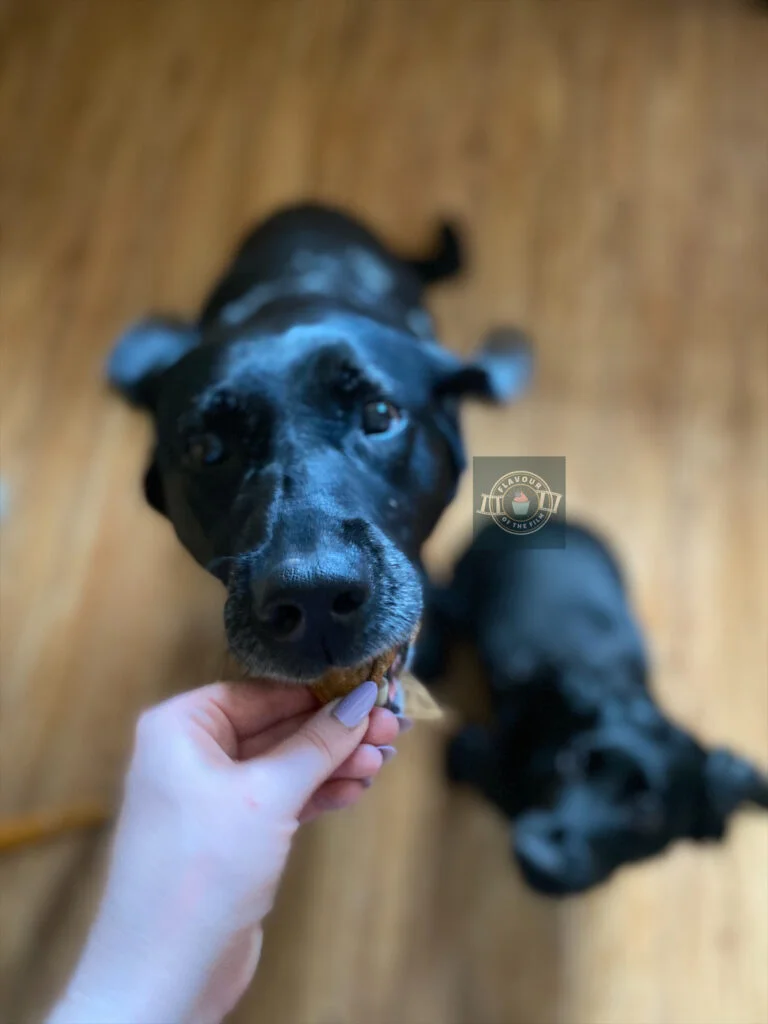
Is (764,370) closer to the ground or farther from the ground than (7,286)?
closer to the ground

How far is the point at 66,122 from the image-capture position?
2184 millimetres

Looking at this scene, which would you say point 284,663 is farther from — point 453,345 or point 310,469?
point 453,345

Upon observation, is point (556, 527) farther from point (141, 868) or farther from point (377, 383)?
point (141, 868)

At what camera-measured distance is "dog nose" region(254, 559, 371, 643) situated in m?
0.83

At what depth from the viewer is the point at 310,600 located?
0.84 meters

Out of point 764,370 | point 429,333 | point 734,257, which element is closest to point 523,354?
point 429,333

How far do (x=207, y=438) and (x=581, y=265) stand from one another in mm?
1235

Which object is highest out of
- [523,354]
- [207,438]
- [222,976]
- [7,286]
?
[7,286]

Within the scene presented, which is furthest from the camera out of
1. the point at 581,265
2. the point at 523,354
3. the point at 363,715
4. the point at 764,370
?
the point at 581,265

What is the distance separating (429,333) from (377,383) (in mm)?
534

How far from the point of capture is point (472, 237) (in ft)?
6.42

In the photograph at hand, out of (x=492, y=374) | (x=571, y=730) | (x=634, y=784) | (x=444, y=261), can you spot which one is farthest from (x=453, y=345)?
(x=634, y=784)

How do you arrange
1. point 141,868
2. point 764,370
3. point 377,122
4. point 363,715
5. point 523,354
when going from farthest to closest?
point 377,122 → point 764,370 → point 523,354 → point 363,715 → point 141,868

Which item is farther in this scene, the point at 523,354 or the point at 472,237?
the point at 472,237
